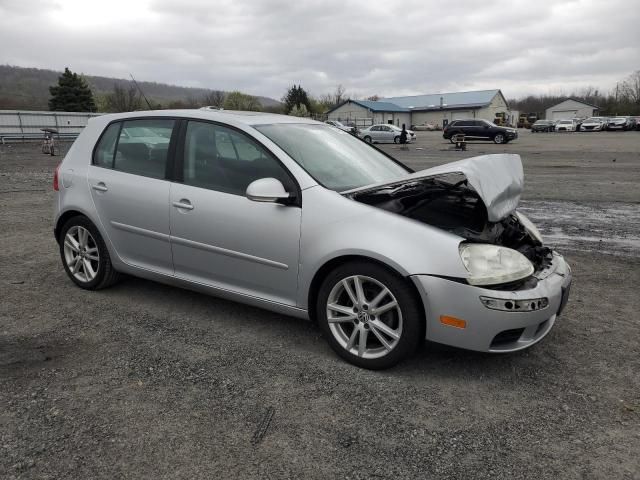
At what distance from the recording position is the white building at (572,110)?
9519cm

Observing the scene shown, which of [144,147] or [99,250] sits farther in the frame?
[99,250]

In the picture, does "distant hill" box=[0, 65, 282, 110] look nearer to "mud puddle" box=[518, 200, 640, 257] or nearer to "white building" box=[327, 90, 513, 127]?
"white building" box=[327, 90, 513, 127]

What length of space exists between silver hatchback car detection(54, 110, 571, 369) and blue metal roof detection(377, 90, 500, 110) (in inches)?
3228

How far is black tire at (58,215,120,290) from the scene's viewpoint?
4.50 metres

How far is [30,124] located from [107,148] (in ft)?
109

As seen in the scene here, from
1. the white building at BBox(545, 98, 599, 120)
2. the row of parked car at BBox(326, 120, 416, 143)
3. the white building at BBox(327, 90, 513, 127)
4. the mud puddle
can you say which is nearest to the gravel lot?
the mud puddle

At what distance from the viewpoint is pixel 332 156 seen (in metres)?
3.97

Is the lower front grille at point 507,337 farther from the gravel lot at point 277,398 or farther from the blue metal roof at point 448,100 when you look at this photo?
the blue metal roof at point 448,100

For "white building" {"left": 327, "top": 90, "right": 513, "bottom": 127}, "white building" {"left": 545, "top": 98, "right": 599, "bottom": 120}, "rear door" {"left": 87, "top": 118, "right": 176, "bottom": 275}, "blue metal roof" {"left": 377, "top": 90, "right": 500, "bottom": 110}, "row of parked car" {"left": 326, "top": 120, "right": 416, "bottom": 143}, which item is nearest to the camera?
"rear door" {"left": 87, "top": 118, "right": 176, "bottom": 275}

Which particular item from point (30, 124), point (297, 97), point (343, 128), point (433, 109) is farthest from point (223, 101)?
point (343, 128)

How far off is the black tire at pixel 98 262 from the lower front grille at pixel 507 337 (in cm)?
327

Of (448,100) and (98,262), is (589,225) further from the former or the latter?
(448,100)

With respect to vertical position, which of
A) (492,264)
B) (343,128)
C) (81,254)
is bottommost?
(81,254)

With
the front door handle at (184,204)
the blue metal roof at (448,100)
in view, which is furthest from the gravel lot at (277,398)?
the blue metal roof at (448,100)
